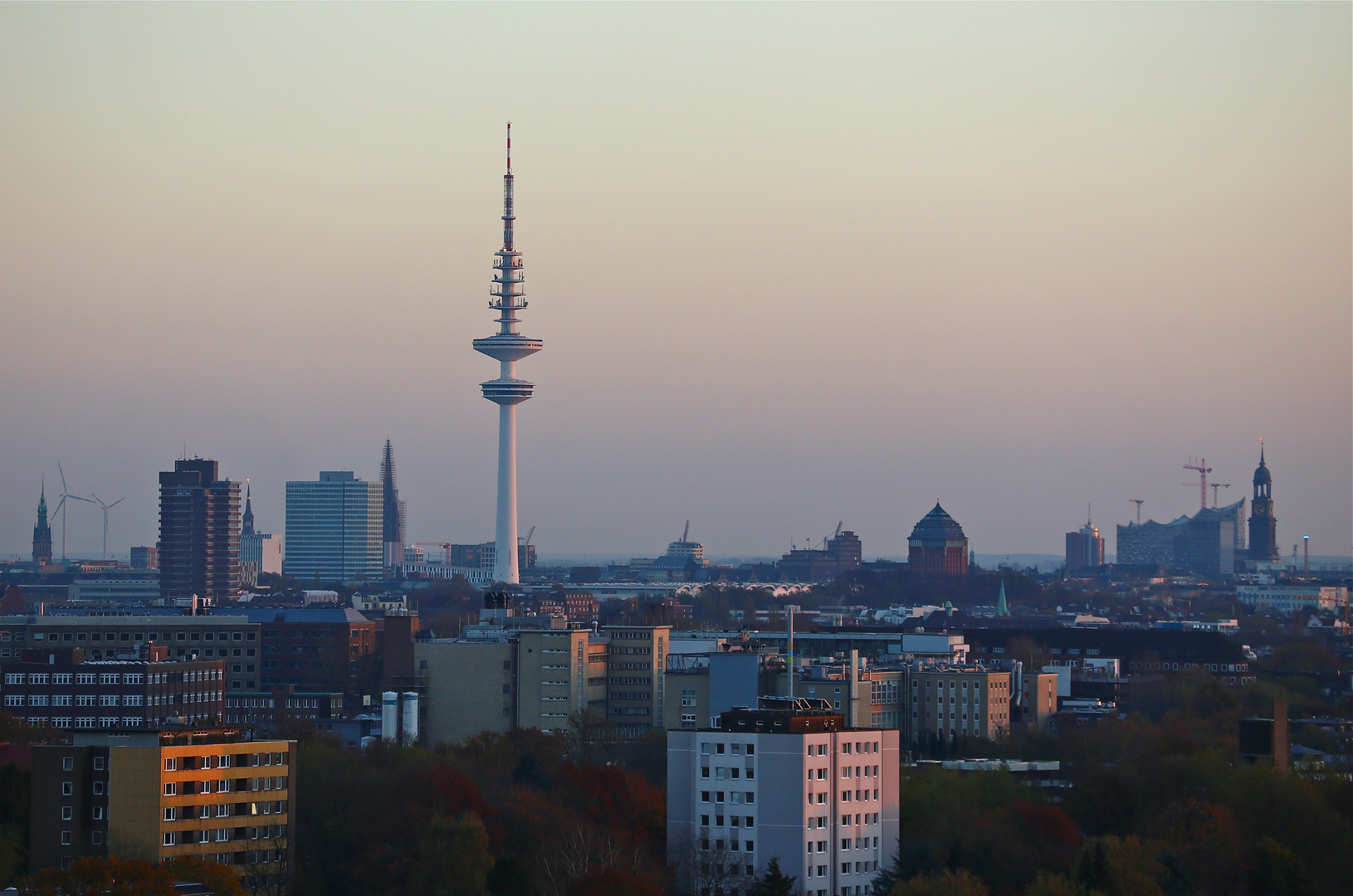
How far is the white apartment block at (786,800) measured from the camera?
56.8 m

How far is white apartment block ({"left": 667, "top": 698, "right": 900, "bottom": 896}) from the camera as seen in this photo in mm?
56750

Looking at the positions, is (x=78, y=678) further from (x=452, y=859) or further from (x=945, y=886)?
(x=945, y=886)

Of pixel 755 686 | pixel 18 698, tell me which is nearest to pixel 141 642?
pixel 18 698

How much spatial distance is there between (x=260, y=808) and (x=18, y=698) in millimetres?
39921

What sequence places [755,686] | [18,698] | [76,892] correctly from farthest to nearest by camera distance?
1. [18,698]
2. [755,686]
3. [76,892]

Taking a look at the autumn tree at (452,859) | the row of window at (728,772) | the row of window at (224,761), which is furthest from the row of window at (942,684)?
the autumn tree at (452,859)

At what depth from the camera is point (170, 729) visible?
56.3 m

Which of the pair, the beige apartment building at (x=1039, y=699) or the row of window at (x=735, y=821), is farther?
the beige apartment building at (x=1039, y=699)

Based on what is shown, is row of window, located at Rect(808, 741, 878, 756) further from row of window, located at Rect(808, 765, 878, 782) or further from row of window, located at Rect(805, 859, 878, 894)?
row of window, located at Rect(805, 859, 878, 894)

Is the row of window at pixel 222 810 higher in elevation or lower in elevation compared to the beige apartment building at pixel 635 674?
lower

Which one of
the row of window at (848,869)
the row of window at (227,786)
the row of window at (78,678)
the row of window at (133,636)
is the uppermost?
the row of window at (133,636)

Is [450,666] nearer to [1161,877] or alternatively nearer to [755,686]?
[755,686]

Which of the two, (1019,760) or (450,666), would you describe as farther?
(450,666)

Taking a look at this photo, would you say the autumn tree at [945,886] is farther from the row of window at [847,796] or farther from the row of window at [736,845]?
the row of window at [736,845]
